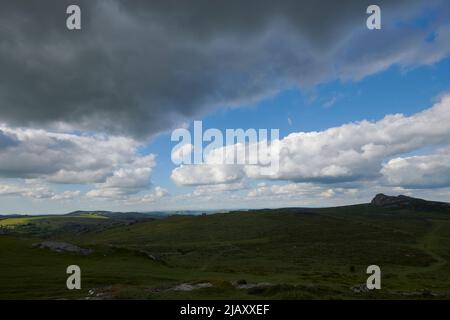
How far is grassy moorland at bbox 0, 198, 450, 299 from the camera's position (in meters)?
31.5

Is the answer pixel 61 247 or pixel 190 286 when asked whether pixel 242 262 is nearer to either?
→ pixel 61 247

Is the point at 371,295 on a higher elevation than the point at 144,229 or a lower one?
higher

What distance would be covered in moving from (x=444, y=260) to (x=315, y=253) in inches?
1233

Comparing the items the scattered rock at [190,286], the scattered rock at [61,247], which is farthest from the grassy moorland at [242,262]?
the scattered rock at [61,247]

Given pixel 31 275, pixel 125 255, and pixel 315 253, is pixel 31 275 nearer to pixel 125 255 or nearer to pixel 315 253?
pixel 125 255

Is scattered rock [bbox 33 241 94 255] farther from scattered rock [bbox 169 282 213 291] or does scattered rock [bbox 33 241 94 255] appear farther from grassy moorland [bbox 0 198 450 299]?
scattered rock [bbox 169 282 213 291]

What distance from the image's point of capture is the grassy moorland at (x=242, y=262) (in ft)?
103

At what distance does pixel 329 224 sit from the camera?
171 metres

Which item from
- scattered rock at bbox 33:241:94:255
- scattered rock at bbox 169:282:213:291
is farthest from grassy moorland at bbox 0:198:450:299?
scattered rock at bbox 33:241:94:255

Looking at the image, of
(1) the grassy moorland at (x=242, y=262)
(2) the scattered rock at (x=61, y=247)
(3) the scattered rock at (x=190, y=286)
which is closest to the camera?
(3) the scattered rock at (x=190, y=286)

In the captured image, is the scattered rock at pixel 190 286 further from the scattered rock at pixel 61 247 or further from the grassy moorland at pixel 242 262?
the scattered rock at pixel 61 247
